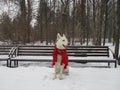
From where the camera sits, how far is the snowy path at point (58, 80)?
6402 mm

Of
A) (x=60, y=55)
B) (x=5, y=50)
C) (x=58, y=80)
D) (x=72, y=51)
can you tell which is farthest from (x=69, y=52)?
(x=58, y=80)

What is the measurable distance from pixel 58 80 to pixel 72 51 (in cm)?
409

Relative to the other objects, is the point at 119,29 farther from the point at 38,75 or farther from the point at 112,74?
the point at 38,75

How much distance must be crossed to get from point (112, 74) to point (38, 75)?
245 centimetres

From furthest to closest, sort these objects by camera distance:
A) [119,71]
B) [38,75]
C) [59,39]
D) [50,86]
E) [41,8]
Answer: [41,8]
[119,71]
[38,75]
[59,39]
[50,86]

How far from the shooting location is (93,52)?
35.3 feet

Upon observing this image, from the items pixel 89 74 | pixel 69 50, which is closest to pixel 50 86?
pixel 89 74

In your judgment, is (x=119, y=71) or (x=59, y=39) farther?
(x=119, y=71)

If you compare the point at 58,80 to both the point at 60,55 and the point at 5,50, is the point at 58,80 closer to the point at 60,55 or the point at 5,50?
the point at 60,55

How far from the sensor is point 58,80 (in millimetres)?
7027

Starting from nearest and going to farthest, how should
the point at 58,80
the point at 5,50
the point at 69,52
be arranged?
the point at 58,80 < the point at 69,52 < the point at 5,50

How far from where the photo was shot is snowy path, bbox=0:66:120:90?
21.0 feet

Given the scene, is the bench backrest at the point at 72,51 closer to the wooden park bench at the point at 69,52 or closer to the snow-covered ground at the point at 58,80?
the wooden park bench at the point at 69,52

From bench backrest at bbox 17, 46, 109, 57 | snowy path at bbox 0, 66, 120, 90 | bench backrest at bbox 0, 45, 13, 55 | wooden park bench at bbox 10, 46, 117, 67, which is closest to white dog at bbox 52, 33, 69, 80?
snowy path at bbox 0, 66, 120, 90
